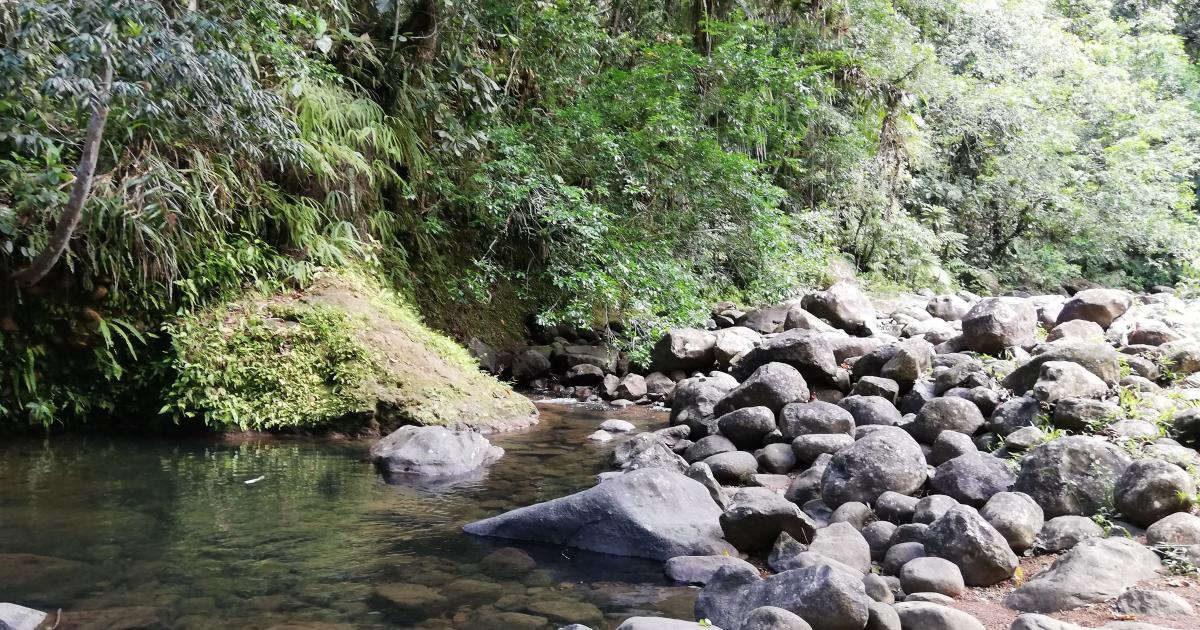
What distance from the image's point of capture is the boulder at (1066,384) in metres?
5.07

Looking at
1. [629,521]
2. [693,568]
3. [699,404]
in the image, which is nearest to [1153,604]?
[693,568]

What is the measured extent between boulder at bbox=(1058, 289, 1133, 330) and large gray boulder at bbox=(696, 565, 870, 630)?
564 cm

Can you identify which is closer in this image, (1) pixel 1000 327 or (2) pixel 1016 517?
(2) pixel 1016 517

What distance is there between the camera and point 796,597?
3.04m

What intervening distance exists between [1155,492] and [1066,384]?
1.50m

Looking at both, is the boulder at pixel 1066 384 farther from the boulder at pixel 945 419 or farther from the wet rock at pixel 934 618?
the wet rock at pixel 934 618

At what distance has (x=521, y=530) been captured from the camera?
417 cm

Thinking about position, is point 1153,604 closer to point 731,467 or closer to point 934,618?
point 934,618

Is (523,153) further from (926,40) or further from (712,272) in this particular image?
(926,40)

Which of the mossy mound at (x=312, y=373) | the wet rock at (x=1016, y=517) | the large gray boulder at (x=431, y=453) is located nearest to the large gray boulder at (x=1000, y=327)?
the wet rock at (x=1016, y=517)

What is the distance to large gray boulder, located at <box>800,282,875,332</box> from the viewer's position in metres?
10.6

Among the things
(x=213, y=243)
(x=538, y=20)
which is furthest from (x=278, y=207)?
(x=538, y=20)

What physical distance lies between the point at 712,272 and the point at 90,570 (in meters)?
9.50

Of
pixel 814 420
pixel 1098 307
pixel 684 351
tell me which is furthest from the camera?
pixel 684 351
